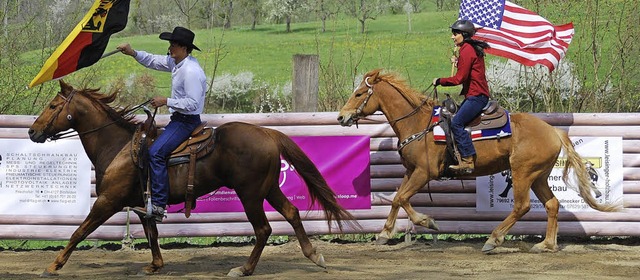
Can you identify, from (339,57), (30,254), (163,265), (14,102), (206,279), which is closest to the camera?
(206,279)

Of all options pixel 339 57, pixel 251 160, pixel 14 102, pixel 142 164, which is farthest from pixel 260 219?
pixel 339 57

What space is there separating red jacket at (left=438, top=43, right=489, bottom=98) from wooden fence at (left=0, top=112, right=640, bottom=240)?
1308mm

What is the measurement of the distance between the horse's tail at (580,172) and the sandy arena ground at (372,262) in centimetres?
56

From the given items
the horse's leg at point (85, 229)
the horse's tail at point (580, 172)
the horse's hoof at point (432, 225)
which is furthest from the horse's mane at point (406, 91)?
the horse's leg at point (85, 229)

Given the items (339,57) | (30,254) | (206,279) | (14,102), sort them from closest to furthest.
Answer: (206,279)
(30,254)
(14,102)
(339,57)

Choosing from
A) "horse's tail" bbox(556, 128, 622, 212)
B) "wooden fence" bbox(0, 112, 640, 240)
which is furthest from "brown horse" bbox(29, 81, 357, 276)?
"horse's tail" bbox(556, 128, 622, 212)

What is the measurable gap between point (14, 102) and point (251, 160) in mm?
7643

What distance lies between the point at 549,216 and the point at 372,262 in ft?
7.69

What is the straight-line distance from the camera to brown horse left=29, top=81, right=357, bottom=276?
9641 mm

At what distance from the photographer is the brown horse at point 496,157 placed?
11375 millimetres

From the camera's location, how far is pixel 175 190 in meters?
9.73

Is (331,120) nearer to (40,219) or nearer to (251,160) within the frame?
(251,160)

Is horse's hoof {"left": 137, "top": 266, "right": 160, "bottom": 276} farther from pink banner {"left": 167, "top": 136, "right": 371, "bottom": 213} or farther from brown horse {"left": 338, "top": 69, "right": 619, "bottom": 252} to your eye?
brown horse {"left": 338, "top": 69, "right": 619, "bottom": 252}

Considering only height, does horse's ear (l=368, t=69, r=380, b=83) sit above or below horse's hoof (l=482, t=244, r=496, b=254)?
above
